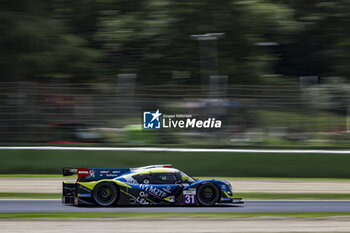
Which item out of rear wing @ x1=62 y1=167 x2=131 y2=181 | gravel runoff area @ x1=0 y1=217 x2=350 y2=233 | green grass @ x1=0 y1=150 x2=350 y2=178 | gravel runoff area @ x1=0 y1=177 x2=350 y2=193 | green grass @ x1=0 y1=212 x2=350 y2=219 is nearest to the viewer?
gravel runoff area @ x1=0 y1=217 x2=350 y2=233

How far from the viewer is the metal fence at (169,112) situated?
521 inches

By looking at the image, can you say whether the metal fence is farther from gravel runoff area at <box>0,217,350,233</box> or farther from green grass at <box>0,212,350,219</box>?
gravel runoff area at <box>0,217,350,233</box>

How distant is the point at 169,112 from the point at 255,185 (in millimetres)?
2868

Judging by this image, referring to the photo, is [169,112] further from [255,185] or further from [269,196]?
[269,196]

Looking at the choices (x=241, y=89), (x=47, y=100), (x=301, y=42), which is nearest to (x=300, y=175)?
(x=241, y=89)

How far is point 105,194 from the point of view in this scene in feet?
26.6

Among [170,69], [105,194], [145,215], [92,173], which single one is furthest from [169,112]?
[170,69]

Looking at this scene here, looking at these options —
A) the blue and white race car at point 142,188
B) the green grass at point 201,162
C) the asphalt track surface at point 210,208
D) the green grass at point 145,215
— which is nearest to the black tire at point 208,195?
the blue and white race car at point 142,188

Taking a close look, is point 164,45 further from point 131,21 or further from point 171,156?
point 171,156

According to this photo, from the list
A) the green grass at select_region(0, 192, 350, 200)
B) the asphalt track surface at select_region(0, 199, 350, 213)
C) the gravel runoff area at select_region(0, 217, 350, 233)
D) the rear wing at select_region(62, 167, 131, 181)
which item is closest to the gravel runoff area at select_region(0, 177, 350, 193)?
the green grass at select_region(0, 192, 350, 200)

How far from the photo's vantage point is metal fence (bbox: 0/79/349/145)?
13.2 meters

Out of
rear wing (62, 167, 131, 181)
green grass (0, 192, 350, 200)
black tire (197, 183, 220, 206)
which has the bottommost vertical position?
green grass (0, 192, 350, 200)

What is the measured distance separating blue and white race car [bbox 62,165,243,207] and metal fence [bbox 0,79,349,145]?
5.09 meters

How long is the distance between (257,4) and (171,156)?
952 centimetres
